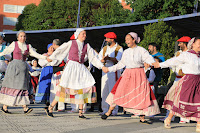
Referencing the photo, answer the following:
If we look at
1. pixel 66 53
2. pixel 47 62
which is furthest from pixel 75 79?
pixel 47 62

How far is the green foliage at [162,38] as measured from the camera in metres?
13.3

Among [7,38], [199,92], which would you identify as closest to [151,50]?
[199,92]

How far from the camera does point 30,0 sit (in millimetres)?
78188

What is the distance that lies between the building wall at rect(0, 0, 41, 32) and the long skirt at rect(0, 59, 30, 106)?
7056cm

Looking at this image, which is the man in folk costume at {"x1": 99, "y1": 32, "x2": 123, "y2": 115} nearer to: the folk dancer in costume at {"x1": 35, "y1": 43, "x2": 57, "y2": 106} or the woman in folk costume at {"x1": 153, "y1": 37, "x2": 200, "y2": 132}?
the folk dancer in costume at {"x1": 35, "y1": 43, "x2": 57, "y2": 106}

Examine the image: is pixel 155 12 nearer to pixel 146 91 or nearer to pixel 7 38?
pixel 7 38

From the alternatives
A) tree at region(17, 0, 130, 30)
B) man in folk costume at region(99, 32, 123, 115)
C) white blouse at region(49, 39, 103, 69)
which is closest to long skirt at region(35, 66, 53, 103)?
man in folk costume at region(99, 32, 123, 115)

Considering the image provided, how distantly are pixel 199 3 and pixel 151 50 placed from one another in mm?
34098

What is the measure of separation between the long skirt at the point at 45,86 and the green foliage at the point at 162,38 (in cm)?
497

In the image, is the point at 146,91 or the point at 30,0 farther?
the point at 30,0

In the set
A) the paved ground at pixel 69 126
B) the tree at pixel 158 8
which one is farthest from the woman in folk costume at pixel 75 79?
the tree at pixel 158 8

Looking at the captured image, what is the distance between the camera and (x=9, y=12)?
7675 cm

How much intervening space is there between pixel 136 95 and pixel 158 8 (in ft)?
113

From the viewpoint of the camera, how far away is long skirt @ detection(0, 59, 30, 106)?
8117mm
